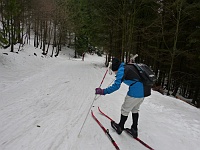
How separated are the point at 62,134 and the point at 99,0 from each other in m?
18.2

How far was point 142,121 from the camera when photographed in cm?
541

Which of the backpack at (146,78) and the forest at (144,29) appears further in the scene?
the forest at (144,29)

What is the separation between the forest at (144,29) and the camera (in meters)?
12.2

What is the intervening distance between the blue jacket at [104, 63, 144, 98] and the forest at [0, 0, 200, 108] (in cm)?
924

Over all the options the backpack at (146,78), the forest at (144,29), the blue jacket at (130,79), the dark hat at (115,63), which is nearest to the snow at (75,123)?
the blue jacket at (130,79)

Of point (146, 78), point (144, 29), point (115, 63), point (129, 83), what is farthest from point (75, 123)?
point (144, 29)

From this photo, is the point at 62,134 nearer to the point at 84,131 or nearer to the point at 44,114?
the point at 84,131

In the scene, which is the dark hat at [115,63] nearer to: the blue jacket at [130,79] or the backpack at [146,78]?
the blue jacket at [130,79]

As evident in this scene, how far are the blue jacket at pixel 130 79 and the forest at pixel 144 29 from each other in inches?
364

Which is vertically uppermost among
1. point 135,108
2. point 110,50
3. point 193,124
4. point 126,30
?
point 126,30

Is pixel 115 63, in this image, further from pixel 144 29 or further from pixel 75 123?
pixel 144 29

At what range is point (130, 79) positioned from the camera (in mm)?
3836

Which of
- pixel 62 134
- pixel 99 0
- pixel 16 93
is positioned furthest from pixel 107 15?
pixel 62 134

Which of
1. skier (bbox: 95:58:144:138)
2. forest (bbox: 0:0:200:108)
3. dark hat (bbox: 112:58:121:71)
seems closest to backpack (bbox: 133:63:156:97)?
skier (bbox: 95:58:144:138)
